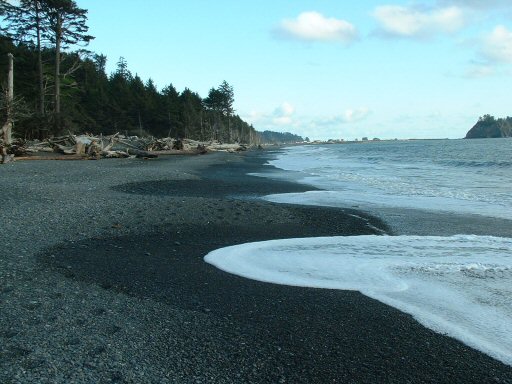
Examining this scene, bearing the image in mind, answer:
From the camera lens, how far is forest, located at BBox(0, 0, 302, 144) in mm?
28750

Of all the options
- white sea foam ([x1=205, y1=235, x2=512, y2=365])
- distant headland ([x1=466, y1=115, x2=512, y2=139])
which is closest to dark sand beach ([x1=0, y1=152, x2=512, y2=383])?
white sea foam ([x1=205, y1=235, x2=512, y2=365])

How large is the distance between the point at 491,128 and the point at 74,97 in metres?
176

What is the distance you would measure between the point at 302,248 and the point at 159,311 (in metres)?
3.36

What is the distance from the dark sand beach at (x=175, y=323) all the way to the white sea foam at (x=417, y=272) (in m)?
0.27

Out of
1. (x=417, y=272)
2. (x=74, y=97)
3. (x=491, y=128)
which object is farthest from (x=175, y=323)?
(x=491, y=128)

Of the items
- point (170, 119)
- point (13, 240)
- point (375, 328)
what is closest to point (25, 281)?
point (13, 240)

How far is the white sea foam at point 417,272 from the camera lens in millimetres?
3930

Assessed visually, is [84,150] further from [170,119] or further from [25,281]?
[170,119]

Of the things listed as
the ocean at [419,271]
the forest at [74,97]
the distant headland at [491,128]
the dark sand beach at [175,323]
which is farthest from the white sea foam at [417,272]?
the distant headland at [491,128]

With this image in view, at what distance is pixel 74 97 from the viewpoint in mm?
48219

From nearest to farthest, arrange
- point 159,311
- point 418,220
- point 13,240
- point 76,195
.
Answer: point 159,311 < point 13,240 < point 418,220 < point 76,195

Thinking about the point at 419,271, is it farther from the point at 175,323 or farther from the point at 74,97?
the point at 74,97

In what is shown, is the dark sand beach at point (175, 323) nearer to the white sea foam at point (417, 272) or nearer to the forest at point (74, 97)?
the white sea foam at point (417, 272)

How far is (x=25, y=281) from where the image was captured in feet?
14.8
